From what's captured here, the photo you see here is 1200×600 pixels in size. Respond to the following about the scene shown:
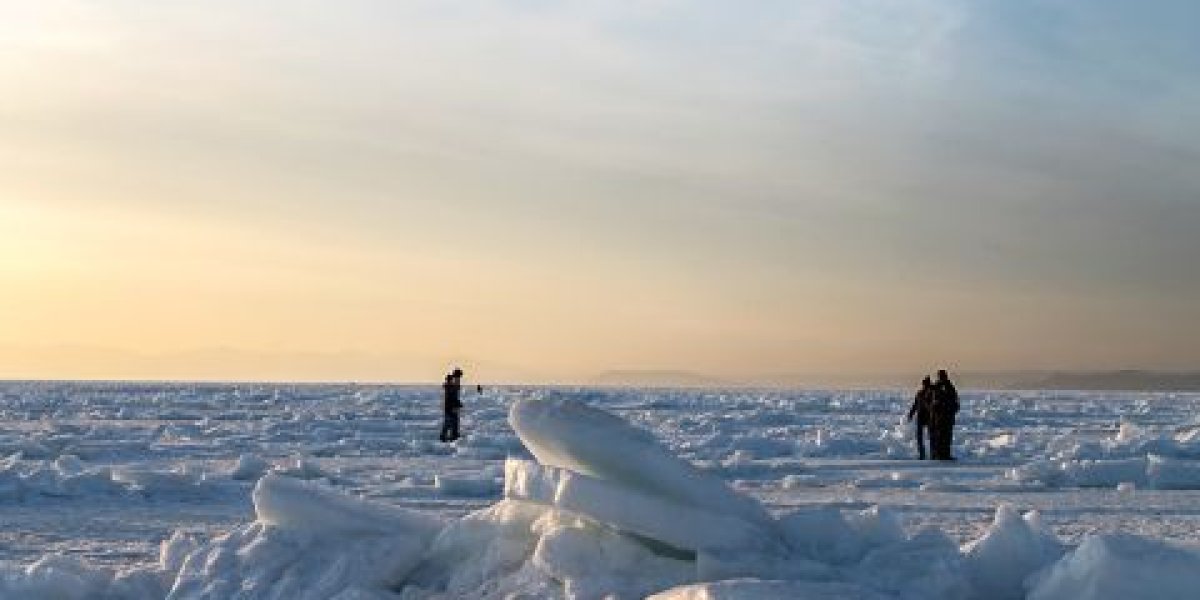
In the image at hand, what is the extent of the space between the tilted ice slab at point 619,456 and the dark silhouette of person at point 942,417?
1543cm

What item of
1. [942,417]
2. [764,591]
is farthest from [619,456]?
[942,417]

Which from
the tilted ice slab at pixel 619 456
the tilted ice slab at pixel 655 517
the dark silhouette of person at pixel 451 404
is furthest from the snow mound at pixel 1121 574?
the dark silhouette of person at pixel 451 404

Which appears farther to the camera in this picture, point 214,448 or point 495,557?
point 214,448

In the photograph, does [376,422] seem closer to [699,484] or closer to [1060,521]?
[1060,521]

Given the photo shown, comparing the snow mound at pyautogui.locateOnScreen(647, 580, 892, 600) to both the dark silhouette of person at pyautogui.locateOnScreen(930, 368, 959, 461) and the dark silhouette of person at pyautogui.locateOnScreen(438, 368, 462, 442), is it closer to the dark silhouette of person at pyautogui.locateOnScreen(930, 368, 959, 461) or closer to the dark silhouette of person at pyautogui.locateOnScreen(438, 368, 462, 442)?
the dark silhouette of person at pyautogui.locateOnScreen(930, 368, 959, 461)

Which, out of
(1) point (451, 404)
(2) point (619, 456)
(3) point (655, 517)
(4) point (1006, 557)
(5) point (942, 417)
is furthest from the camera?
(1) point (451, 404)

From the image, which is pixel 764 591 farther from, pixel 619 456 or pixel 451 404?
pixel 451 404

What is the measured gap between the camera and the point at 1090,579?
5.88 meters

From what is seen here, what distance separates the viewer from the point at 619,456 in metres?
6.71

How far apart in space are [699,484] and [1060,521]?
7458mm

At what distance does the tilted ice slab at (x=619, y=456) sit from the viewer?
6.61 m

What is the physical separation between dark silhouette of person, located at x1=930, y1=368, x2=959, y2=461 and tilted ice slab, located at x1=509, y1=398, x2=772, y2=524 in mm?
15433

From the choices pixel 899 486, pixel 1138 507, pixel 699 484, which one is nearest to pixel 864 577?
pixel 699 484

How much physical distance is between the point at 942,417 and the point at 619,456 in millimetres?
15835
